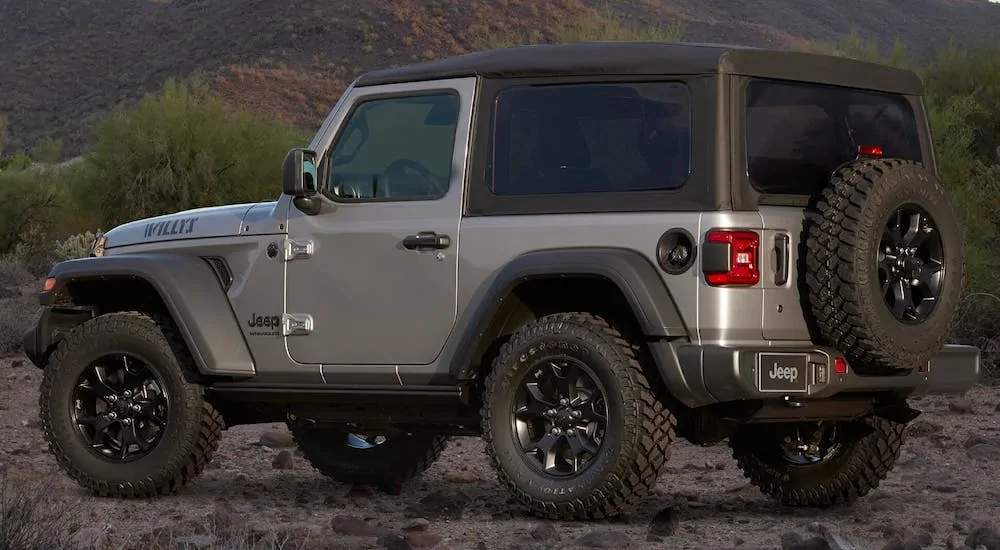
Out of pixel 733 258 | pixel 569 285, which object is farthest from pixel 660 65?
pixel 569 285

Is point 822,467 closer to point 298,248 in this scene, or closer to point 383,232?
point 383,232

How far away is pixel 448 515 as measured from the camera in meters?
7.79

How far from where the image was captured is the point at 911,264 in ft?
23.0

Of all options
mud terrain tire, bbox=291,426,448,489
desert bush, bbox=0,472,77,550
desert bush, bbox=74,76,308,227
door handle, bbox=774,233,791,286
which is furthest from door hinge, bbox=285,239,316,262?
desert bush, bbox=74,76,308,227

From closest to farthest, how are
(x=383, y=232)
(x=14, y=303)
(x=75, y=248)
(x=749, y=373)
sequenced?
(x=749, y=373), (x=383, y=232), (x=14, y=303), (x=75, y=248)

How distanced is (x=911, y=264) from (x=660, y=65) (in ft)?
4.37

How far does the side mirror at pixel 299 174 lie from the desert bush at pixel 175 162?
63.9 ft

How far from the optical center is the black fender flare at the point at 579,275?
6738mm

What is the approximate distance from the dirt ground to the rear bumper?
0.58 metres

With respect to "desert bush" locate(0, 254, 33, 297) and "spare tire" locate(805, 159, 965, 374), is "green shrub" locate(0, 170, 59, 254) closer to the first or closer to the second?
"desert bush" locate(0, 254, 33, 297)

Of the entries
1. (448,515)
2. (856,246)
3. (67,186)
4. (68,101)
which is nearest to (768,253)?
(856,246)

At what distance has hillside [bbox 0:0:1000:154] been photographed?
195 feet

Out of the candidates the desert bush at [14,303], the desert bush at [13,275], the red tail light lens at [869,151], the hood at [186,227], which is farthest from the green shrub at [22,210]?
the red tail light lens at [869,151]

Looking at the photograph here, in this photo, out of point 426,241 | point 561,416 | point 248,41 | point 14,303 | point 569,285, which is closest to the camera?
point 561,416
